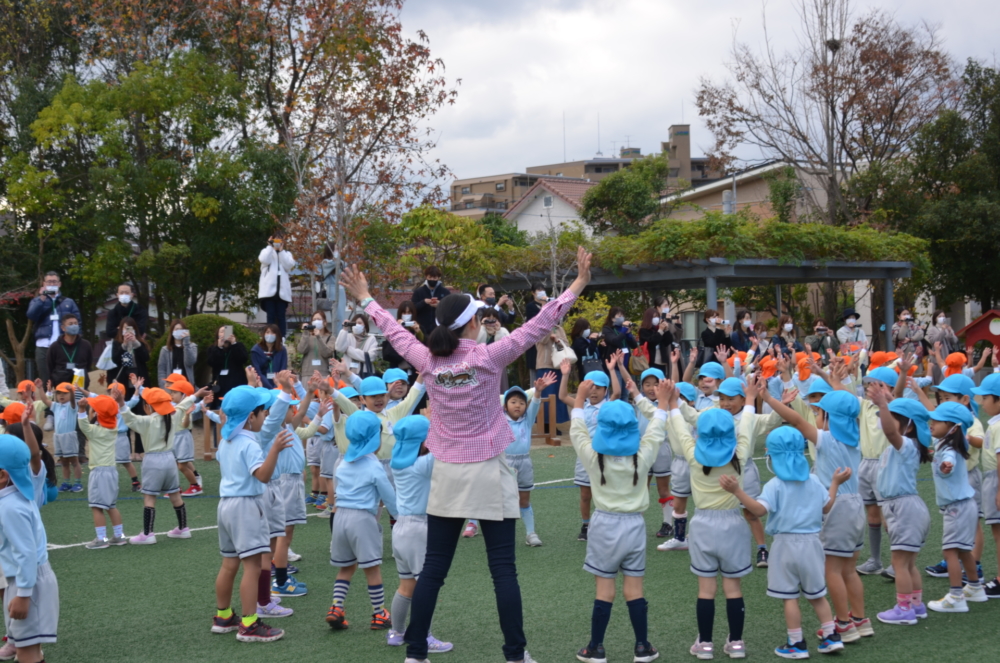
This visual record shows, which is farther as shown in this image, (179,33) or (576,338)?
(179,33)

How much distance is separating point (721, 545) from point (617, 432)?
869 mm

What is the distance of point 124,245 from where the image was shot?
18609 mm

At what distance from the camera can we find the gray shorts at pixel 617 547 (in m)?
5.11

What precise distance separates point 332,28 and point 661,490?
14.0m

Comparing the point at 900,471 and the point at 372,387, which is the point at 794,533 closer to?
the point at 900,471

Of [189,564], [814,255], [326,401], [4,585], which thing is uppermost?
[814,255]

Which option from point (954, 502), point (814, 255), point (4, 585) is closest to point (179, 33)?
point (814, 255)

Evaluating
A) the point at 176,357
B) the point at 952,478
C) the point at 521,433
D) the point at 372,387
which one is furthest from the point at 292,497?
the point at 176,357

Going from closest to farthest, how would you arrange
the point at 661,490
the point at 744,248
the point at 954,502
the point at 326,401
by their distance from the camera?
the point at 954,502 < the point at 326,401 < the point at 661,490 < the point at 744,248

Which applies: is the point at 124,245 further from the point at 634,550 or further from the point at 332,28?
the point at 634,550

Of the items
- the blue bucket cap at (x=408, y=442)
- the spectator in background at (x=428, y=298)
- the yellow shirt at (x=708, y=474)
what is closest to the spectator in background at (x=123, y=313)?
the spectator in background at (x=428, y=298)

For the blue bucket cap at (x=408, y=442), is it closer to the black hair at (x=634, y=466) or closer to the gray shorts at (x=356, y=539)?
the gray shorts at (x=356, y=539)

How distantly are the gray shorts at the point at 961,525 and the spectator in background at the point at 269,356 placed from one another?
8.42 metres

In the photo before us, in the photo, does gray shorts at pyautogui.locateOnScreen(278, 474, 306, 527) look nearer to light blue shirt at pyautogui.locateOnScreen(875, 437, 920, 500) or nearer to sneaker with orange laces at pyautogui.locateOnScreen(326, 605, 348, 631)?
sneaker with orange laces at pyautogui.locateOnScreen(326, 605, 348, 631)
